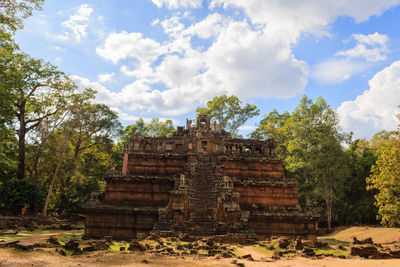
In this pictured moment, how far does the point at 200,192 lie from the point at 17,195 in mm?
19990

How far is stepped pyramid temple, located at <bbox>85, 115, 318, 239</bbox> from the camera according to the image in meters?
18.2

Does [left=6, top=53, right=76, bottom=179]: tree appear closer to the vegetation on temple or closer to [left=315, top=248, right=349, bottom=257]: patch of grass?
the vegetation on temple

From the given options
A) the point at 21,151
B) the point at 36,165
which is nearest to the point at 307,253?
the point at 21,151

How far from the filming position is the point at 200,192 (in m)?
20.6

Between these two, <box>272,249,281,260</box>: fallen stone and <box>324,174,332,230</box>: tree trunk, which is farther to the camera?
<box>324,174,332,230</box>: tree trunk

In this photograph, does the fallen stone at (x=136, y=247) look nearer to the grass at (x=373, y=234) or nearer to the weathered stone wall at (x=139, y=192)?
the weathered stone wall at (x=139, y=192)

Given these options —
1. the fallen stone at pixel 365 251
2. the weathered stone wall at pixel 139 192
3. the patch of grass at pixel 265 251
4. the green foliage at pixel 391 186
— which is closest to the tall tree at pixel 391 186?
the green foliage at pixel 391 186

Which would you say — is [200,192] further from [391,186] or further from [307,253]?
[391,186]

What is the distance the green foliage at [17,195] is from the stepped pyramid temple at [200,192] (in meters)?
12.4

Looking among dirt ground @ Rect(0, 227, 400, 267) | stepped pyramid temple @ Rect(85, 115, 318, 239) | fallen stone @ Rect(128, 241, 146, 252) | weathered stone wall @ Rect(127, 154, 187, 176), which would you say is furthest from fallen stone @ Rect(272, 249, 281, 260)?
weathered stone wall @ Rect(127, 154, 187, 176)

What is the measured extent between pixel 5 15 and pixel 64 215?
25633 millimetres

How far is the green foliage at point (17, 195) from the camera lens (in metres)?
28.1

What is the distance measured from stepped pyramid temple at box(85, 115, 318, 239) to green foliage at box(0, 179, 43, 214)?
1237cm

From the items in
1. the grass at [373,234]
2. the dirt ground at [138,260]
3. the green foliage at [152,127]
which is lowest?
the grass at [373,234]
